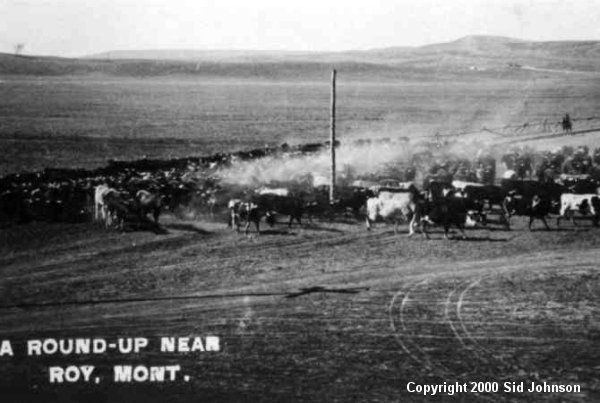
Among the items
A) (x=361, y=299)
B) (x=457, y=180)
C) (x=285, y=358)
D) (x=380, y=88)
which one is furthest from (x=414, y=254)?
(x=380, y=88)

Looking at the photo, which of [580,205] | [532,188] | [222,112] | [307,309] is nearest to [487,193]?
[532,188]

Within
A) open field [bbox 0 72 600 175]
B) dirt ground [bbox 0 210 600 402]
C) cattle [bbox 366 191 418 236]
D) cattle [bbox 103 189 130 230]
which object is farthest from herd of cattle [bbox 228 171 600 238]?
open field [bbox 0 72 600 175]

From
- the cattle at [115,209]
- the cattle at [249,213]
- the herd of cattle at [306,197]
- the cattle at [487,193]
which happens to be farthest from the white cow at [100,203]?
the cattle at [487,193]

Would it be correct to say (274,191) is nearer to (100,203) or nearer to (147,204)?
(147,204)

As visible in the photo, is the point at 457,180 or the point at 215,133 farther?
the point at 215,133

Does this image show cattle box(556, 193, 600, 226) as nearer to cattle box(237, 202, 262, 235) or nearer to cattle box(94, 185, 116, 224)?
cattle box(237, 202, 262, 235)

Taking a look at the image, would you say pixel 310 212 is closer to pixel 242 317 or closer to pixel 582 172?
pixel 242 317
